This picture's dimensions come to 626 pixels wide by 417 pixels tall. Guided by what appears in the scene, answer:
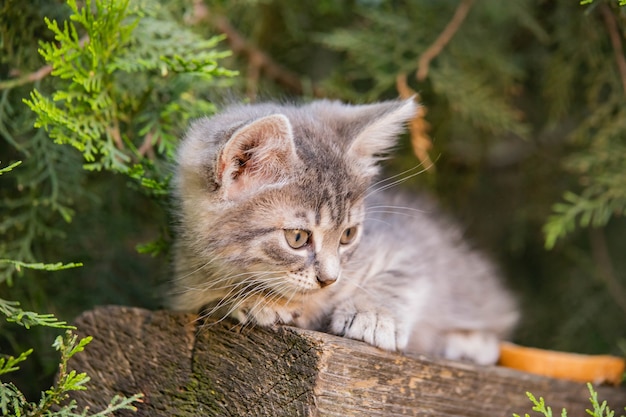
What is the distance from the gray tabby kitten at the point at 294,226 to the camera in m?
1.73

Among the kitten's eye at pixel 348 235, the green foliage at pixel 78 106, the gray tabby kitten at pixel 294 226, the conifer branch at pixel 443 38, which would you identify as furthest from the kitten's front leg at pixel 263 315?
the conifer branch at pixel 443 38

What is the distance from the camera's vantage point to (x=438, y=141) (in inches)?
122

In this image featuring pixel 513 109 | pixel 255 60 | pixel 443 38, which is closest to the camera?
pixel 443 38

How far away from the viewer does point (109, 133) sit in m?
1.99

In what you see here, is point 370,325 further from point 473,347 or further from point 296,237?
point 473,347

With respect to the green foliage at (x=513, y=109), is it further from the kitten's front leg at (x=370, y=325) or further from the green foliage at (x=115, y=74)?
the kitten's front leg at (x=370, y=325)

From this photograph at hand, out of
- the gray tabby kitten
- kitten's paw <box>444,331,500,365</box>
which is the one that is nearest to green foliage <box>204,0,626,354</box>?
kitten's paw <box>444,331,500,365</box>

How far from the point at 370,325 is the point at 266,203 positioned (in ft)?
1.28

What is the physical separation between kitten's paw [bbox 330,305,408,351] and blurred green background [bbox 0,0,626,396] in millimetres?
603

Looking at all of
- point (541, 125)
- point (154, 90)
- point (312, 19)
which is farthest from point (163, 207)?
point (541, 125)

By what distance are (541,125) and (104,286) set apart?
204 cm

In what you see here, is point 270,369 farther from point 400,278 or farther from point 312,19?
point 312,19

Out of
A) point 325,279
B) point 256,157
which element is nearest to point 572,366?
point 325,279

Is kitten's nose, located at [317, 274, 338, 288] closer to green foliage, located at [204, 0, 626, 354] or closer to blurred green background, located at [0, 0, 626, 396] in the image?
blurred green background, located at [0, 0, 626, 396]
